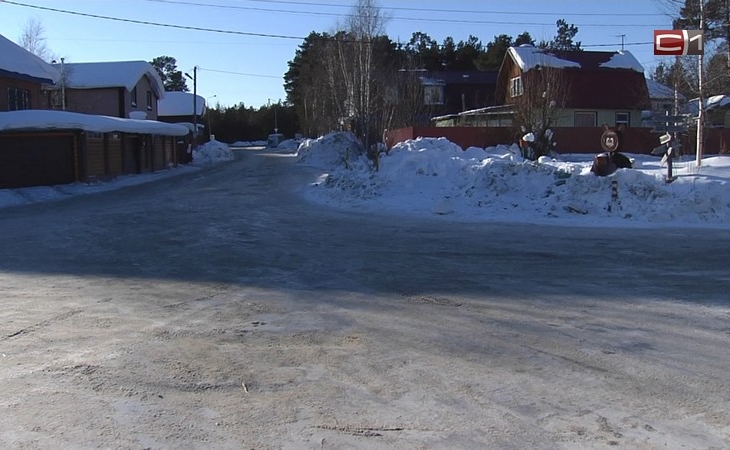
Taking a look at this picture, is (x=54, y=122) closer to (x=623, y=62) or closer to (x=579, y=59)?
(x=579, y=59)

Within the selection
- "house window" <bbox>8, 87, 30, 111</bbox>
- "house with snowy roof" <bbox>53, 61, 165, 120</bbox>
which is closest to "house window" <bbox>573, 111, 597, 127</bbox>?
"house with snowy roof" <bbox>53, 61, 165, 120</bbox>

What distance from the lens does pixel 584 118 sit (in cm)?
4834

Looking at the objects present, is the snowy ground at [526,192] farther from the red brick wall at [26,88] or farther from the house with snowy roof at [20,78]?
the house with snowy roof at [20,78]

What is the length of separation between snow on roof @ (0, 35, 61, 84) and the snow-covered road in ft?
77.2

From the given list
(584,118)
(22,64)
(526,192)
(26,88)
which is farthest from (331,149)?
(526,192)

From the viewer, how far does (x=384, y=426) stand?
4820 millimetres

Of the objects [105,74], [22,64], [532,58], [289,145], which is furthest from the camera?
[289,145]

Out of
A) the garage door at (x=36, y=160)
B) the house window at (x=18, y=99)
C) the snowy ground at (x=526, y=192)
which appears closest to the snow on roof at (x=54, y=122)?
the garage door at (x=36, y=160)

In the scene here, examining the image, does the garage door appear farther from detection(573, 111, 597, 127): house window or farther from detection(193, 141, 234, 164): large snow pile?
detection(573, 111, 597, 127): house window

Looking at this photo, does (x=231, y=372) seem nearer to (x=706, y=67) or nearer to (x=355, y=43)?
(x=706, y=67)

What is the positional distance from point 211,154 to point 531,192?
45.5m

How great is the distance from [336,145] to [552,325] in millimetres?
43629

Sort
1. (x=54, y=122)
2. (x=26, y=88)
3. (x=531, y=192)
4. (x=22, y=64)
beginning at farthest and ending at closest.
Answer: (x=26, y=88) < (x=22, y=64) < (x=54, y=122) < (x=531, y=192)

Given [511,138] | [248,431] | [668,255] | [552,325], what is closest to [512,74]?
[511,138]
